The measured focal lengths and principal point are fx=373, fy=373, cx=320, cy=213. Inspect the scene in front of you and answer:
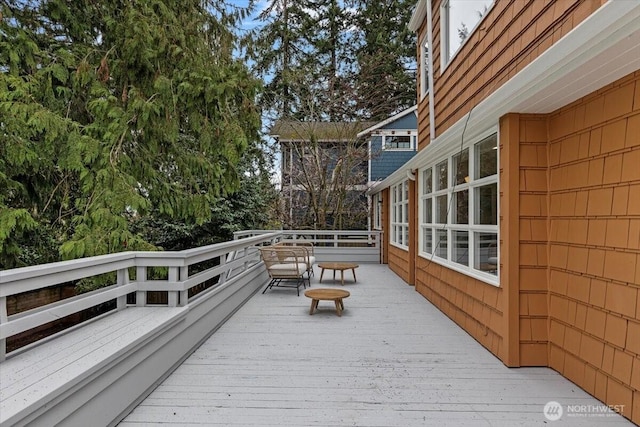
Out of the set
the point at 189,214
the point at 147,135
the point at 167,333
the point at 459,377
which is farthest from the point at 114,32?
the point at 459,377

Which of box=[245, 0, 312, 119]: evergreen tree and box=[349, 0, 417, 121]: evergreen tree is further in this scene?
box=[245, 0, 312, 119]: evergreen tree

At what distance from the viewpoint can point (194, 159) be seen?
5.69 m

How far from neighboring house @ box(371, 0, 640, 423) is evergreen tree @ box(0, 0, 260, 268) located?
2999mm

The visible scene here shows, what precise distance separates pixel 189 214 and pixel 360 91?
30.9 feet

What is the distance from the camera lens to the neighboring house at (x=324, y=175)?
12688mm

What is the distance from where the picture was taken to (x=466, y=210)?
14.2 ft

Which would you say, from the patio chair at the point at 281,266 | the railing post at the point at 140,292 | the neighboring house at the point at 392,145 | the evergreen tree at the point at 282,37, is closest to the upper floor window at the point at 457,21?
the patio chair at the point at 281,266

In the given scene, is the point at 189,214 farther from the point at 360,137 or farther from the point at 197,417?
the point at 360,137

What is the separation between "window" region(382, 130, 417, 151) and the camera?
13.5 m

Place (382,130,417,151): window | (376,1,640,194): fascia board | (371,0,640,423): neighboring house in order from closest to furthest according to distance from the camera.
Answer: (376,1,640,194): fascia board → (371,0,640,423): neighboring house → (382,130,417,151): window

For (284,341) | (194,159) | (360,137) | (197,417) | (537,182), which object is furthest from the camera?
(360,137)

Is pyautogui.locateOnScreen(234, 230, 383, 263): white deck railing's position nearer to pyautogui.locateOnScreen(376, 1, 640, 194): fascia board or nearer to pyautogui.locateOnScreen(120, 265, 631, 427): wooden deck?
pyautogui.locateOnScreen(120, 265, 631, 427): wooden deck

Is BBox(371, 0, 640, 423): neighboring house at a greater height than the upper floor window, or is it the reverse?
the upper floor window

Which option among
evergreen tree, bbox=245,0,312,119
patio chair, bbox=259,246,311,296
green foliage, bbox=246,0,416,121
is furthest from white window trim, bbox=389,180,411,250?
evergreen tree, bbox=245,0,312,119
